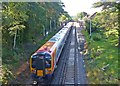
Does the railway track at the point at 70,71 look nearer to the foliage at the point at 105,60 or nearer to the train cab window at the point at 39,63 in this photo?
the foliage at the point at 105,60

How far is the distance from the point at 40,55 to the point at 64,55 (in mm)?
12056

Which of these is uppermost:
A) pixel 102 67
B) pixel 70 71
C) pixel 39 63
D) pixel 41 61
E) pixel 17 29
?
pixel 17 29

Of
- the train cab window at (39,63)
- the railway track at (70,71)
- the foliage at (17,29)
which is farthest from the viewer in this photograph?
the foliage at (17,29)

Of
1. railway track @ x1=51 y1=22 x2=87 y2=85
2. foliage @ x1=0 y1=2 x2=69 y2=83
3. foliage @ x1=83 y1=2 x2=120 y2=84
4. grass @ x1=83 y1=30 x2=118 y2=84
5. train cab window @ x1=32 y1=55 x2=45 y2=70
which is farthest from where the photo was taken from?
foliage @ x1=0 y1=2 x2=69 y2=83

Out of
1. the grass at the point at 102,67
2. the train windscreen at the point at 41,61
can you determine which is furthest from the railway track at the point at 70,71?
the train windscreen at the point at 41,61

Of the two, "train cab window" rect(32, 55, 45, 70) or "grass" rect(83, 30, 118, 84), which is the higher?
"train cab window" rect(32, 55, 45, 70)

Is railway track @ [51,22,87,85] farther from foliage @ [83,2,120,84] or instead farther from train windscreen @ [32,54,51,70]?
train windscreen @ [32,54,51,70]

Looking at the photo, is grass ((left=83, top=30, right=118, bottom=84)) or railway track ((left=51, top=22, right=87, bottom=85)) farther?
railway track ((left=51, top=22, right=87, bottom=85))

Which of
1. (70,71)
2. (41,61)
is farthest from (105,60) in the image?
(41,61)

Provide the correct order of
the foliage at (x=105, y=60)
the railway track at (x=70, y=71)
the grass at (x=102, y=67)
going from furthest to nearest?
the railway track at (x=70, y=71)
the foliage at (x=105, y=60)
the grass at (x=102, y=67)

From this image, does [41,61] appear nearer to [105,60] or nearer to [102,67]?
[102,67]

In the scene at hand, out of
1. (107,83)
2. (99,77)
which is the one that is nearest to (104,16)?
(99,77)

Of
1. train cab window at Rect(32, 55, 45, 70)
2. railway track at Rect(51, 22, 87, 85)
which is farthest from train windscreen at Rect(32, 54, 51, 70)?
railway track at Rect(51, 22, 87, 85)

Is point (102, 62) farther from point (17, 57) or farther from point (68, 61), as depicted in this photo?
point (17, 57)
